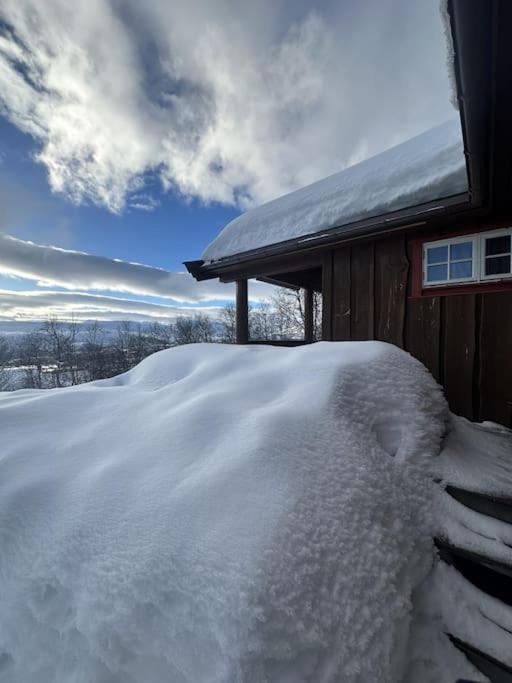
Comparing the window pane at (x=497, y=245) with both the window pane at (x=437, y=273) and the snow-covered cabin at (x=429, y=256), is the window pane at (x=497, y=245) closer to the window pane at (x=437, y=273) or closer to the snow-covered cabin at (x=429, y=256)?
the snow-covered cabin at (x=429, y=256)

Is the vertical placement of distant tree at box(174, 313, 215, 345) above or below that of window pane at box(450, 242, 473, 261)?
below

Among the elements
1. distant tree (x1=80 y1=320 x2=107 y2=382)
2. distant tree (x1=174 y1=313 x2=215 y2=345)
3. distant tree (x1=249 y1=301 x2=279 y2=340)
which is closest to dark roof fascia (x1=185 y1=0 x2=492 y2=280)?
distant tree (x1=249 y1=301 x2=279 y2=340)

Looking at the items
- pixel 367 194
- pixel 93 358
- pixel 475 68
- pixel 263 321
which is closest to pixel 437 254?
pixel 367 194

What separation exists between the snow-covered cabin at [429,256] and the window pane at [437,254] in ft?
0.04

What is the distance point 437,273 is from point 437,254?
0.23 metres

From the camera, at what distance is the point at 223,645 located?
2.21 feet

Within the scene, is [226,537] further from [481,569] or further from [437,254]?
[437,254]

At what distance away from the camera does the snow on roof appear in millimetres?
3312

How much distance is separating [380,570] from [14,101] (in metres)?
9.06

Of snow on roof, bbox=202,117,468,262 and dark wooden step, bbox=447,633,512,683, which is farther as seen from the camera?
snow on roof, bbox=202,117,468,262

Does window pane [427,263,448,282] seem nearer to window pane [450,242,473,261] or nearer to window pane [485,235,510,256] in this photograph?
window pane [450,242,473,261]

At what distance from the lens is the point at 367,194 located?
12.8 ft

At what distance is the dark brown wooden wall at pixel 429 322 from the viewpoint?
315cm

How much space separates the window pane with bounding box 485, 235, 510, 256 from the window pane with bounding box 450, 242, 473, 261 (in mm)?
149
